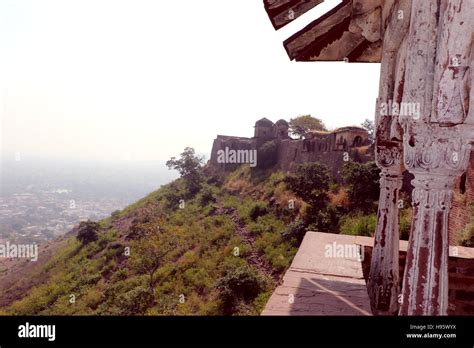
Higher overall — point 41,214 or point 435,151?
point 435,151

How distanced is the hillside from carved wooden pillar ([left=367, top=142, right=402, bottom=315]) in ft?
32.9

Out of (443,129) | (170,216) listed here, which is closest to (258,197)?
(170,216)

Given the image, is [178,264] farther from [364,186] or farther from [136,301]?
[364,186]

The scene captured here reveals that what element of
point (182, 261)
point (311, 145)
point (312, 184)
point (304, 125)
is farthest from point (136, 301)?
point (304, 125)

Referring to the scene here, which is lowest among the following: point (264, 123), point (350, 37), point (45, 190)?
point (45, 190)

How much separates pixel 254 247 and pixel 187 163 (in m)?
20.1

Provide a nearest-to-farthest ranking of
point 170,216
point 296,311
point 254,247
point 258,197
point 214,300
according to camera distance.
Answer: point 296,311
point 214,300
point 254,247
point 258,197
point 170,216

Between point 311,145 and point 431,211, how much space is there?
2825 centimetres

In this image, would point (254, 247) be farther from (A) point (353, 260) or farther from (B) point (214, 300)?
(A) point (353, 260)

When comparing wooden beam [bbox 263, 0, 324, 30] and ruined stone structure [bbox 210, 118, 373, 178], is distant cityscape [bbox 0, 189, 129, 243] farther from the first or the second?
wooden beam [bbox 263, 0, 324, 30]

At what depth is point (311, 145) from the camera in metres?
29.7

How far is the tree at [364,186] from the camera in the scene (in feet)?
56.6

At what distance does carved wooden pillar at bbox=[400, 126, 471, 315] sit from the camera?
6.81 ft
